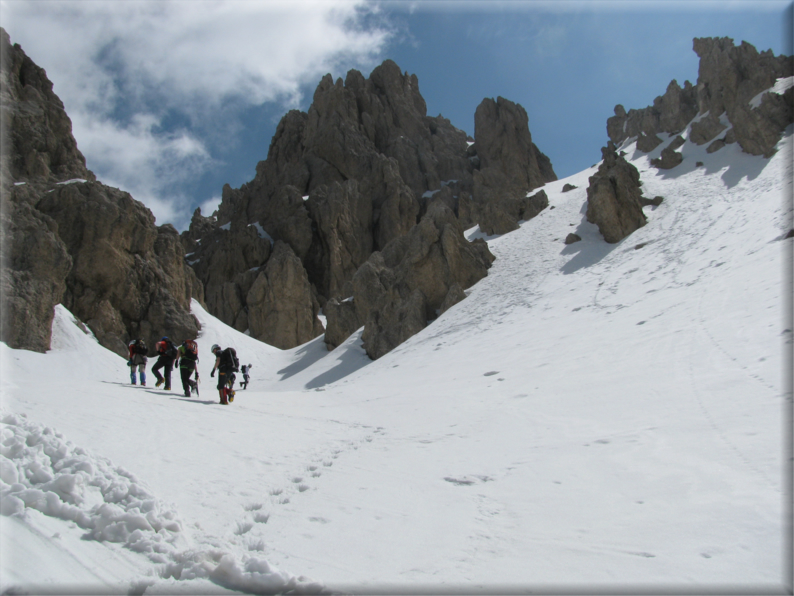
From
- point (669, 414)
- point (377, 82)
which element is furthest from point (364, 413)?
point (377, 82)

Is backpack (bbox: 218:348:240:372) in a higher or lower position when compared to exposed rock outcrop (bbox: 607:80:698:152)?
lower

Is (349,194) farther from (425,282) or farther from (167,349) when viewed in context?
(167,349)

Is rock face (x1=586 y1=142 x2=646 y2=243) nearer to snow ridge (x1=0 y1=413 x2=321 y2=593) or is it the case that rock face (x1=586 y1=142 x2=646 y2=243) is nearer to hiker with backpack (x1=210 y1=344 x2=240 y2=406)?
hiker with backpack (x1=210 y1=344 x2=240 y2=406)

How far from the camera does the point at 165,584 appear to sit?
124 inches

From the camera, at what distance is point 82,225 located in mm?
30578

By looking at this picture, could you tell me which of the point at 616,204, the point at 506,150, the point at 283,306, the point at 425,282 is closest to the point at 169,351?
the point at 425,282

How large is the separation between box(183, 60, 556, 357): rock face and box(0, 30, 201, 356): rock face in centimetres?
1337

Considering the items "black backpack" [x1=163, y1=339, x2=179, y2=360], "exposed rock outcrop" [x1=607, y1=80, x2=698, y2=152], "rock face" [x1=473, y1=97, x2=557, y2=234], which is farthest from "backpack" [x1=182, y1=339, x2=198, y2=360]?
"rock face" [x1=473, y1=97, x2=557, y2=234]

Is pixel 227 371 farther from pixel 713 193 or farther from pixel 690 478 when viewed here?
pixel 713 193

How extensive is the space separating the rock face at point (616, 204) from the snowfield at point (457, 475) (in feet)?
50.1

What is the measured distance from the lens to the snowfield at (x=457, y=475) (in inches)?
130

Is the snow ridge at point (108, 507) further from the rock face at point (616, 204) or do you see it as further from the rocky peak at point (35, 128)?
the rocky peak at point (35, 128)

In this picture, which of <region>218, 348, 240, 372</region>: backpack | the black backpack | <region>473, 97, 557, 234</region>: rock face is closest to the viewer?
<region>218, 348, 240, 372</region>: backpack

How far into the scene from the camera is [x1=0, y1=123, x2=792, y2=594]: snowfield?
10.9 feet
